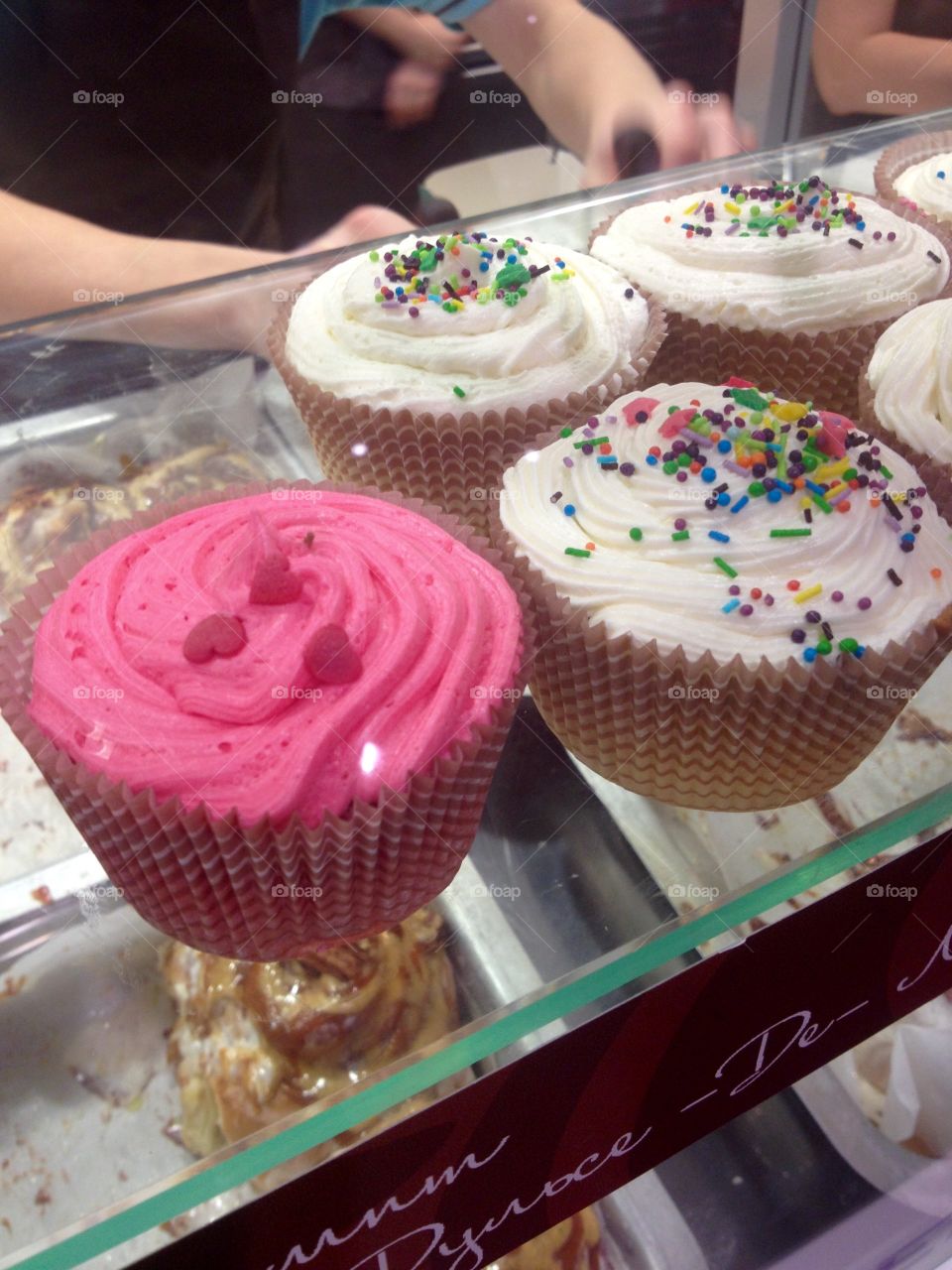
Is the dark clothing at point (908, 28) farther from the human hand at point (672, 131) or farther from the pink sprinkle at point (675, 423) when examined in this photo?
the pink sprinkle at point (675, 423)

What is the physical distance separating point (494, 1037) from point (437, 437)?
126 cm

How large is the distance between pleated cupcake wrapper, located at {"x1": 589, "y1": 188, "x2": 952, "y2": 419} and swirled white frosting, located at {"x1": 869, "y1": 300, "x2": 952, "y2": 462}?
0.11 m

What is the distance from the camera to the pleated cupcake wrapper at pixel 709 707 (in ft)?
5.31

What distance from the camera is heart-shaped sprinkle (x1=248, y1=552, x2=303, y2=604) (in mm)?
1458

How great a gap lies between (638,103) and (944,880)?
7.06 ft

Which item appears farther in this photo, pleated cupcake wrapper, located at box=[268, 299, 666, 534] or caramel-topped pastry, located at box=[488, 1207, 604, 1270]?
pleated cupcake wrapper, located at box=[268, 299, 666, 534]

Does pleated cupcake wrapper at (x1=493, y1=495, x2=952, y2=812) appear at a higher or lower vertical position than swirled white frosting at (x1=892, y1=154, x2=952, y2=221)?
lower

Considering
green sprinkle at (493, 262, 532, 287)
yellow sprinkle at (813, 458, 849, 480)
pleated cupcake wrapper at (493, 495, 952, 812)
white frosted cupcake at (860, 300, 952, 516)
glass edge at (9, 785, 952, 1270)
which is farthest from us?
green sprinkle at (493, 262, 532, 287)

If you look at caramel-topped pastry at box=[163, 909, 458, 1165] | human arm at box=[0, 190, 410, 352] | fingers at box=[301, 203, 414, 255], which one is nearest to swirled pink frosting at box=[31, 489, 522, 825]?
caramel-topped pastry at box=[163, 909, 458, 1165]

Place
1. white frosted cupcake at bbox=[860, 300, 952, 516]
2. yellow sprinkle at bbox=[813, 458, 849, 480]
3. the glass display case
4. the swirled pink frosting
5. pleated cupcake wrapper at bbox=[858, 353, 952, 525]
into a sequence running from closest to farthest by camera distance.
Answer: the glass display case → the swirled pink frosting → yellow sprinkle at bbox=[813, 458, 849, 480] → pleated cupcake wrapper at bbox=[858, 353, 952, 525] → white frosted cupcake at bbox=[860, 300, 952, 516]

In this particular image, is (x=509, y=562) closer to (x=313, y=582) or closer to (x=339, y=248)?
(x=313, y=582)

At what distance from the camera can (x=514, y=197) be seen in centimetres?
275

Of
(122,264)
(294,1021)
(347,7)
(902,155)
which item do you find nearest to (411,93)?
(347,7)

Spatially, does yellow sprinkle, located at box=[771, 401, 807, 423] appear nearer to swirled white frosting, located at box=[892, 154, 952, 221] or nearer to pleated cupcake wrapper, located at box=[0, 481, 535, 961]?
pleated cupcake wrapper, located at box=[0, 481, 535, 961]
